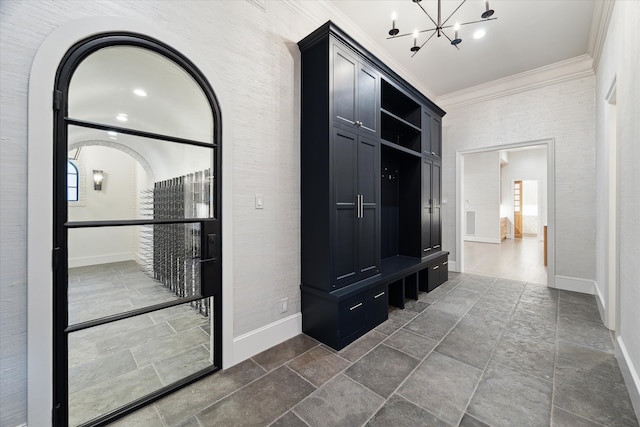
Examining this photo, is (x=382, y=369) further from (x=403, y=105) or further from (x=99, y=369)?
(x=403, y=105)

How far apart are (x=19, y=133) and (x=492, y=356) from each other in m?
3.50

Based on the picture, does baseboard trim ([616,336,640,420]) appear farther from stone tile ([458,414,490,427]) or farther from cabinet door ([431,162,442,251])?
cabinet door ([431,162,442,251])

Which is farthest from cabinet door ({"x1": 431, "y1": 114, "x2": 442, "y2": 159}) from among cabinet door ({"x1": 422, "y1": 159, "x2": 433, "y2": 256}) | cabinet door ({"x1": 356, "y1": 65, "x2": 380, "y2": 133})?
cabinet door ({"x1": 356, "y1": 65, "x2": 380, "y2": 133})

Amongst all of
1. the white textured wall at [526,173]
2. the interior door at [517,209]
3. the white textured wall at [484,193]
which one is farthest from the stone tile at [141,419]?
the interior door at [517,209]

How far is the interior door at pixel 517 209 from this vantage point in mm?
10078

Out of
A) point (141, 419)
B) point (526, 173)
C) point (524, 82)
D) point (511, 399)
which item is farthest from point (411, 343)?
point (526, 173)

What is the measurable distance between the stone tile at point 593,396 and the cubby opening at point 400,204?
198 cm

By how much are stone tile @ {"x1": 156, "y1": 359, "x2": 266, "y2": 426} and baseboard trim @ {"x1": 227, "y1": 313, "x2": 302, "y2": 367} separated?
90mm

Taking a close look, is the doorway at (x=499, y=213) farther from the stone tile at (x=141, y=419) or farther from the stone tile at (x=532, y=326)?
the stone tile at (x=141, y=419)

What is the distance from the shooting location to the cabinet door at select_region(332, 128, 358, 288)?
2307 mm

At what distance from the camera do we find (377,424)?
4.85 ft

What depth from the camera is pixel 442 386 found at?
179 centimetres

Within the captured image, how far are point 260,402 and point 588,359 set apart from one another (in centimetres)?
266

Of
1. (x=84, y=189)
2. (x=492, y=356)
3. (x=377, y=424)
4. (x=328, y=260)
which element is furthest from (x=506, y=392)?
(x=84, y=189)
